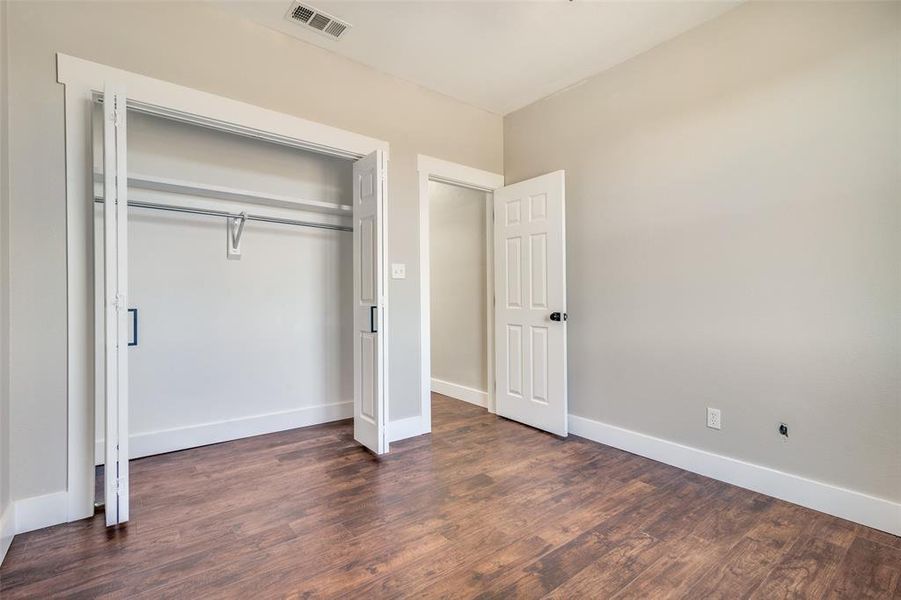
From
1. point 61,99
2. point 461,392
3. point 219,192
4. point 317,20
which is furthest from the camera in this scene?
point 461,392

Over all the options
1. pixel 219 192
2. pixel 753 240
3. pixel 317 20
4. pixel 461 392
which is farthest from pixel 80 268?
pixel 753 240

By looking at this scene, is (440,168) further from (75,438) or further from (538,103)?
(75,438)

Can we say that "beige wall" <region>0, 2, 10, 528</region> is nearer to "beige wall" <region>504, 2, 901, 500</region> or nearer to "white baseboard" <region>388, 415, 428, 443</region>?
"white baseboard" <region>388, 415, 428, 443</region>

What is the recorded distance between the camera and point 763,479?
2439 millimetres

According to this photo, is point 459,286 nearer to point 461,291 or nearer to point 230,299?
point 461,291

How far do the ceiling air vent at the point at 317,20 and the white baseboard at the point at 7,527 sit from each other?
3.04m

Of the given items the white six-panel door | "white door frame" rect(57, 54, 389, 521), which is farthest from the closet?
the white six-panel door

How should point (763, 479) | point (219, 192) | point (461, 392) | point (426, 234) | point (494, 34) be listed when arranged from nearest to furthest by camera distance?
point (763, 479) < point (494, 34) < point (219, 192) < point (426, 234) < point (461, 392)

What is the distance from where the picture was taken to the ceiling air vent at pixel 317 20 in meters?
2.59

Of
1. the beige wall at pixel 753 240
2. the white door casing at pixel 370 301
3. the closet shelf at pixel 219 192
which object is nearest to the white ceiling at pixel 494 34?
the beige wall at pixel 753 240

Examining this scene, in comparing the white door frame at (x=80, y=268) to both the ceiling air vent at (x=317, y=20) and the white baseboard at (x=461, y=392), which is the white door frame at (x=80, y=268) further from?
the white baseboard at (x=461, y=392)

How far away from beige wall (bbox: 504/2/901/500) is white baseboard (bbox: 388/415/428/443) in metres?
1.35

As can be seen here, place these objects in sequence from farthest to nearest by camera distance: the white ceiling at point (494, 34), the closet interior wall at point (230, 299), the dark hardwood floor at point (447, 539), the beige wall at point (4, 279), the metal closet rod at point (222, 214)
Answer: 1. the closet interior wall at point (230, 299)
2. the metal closet rod at point (222, 214)
3. the white ceiling at point (494, 34)
4. the beige wall at point (4, 279)
5. the dark hardwood floor at point (447, 539)

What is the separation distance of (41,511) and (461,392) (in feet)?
11.0
